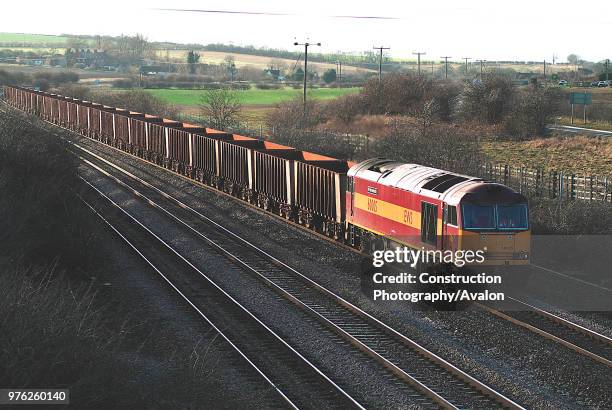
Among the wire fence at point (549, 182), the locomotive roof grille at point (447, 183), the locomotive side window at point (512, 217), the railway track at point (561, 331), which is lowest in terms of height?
the railway track at point (561, 331)

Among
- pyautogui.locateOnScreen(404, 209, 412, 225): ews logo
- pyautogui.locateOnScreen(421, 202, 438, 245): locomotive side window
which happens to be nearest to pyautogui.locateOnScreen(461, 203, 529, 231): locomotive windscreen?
pyautogui.locateOnScreen(421, 202, 438, 245): locomotive side window

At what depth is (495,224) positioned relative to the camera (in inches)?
812

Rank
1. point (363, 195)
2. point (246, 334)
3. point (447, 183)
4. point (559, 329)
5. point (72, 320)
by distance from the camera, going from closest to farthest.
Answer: point (72, 320)
point (246, 334)
point (559, 329)
point (447, 183)
point (363, 195)

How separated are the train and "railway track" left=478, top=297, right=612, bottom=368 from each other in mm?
1215

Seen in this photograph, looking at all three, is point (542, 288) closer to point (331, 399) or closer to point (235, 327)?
point (235, 327)

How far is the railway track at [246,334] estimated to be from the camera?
15484mm

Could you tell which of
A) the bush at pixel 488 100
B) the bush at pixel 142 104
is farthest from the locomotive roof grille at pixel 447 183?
the bush at pixel 142 104

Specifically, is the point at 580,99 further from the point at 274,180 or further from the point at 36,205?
the point at 36,205

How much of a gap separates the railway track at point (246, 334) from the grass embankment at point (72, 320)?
780 millimetres

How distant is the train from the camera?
20656 mm

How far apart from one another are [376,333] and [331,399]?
4271mm

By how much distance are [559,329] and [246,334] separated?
7.02m

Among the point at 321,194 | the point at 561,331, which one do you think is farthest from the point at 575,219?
the point at 561,331

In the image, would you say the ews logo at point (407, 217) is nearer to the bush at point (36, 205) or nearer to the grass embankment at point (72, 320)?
the grass embankment at point (72, 320)
